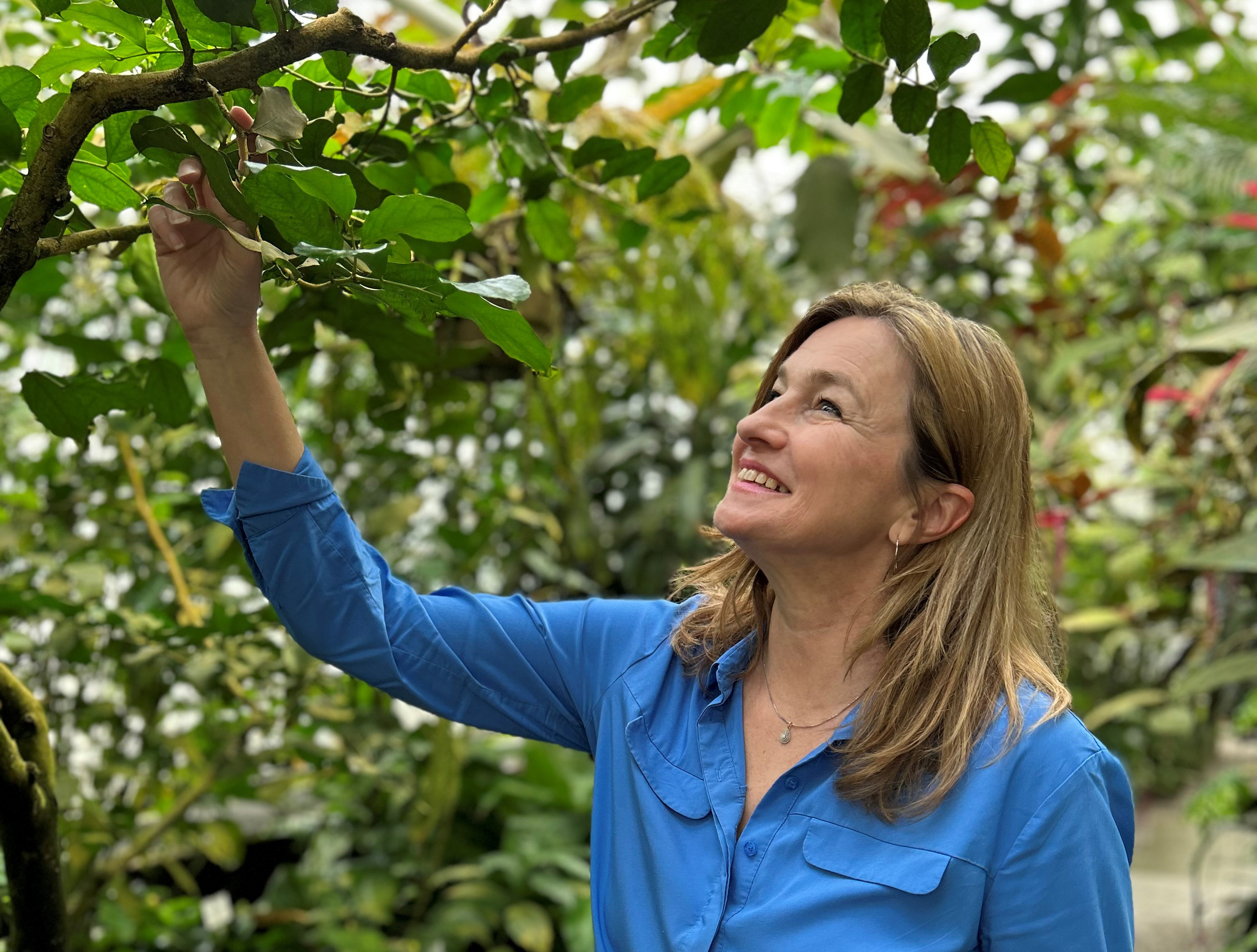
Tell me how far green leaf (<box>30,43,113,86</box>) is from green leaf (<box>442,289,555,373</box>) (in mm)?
317

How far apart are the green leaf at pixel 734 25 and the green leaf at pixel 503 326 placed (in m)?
0.34

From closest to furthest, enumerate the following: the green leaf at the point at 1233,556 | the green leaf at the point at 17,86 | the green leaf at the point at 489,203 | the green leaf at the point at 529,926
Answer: the green leaf at the point at 17,86
the green leaf at the point at 489,203
the green leaf at the point at 1233,556
the green leaf at the point at 529,926

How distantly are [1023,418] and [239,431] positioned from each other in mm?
702

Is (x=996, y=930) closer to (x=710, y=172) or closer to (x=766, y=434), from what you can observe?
(x=766, y=434)

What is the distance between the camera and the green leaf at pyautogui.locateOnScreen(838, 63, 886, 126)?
3.30 feet

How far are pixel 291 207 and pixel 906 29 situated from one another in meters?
0.48

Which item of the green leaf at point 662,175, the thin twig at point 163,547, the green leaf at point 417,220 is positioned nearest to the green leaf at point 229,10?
the green leaf at point 417,220

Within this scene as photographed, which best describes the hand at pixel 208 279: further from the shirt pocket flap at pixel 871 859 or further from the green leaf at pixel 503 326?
the shirt pocket flap at pixel 871 859

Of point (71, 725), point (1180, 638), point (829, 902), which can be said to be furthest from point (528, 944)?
A: point (1180, 638)

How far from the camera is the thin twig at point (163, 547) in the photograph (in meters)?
1.51

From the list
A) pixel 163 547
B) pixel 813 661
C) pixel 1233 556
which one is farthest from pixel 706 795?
pixel 1233 556

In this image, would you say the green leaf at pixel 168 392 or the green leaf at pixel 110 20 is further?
the green leaf at pixel 168 392

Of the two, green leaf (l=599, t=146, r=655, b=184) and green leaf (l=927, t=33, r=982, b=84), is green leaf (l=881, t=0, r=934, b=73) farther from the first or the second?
green leaf (l=599, t=146, r=655, b=184)

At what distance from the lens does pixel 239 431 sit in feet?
3.04
